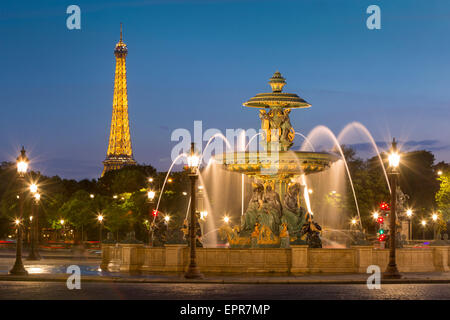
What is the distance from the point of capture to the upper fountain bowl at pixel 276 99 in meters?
37.7

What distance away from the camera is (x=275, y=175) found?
1452 inches

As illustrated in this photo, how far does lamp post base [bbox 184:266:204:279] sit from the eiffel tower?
478ft

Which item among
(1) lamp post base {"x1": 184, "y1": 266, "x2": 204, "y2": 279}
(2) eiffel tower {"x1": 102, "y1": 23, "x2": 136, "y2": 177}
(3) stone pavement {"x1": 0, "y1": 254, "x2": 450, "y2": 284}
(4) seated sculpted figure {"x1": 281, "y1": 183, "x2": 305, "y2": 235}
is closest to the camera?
(3) stone pavement {"x1": 0, "y1": 254, "x2": 450, "y2": 284}

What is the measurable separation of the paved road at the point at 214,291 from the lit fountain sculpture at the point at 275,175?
8953 mm

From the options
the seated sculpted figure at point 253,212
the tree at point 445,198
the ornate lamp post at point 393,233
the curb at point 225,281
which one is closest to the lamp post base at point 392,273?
the ornate lamp post at point 393,233

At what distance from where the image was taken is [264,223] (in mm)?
36250

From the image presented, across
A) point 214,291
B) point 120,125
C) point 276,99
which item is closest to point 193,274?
point 214,291

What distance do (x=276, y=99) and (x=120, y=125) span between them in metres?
143

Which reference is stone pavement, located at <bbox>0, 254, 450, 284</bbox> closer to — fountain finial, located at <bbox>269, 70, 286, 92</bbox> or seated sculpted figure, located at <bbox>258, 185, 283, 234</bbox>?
seated sculpted figure, located at <bbox>258, 185, 283, 234</bbox>

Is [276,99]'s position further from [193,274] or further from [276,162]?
[193,274]

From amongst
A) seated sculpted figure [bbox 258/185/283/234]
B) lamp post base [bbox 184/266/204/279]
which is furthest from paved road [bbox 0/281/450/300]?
seated sculpted figure [bbox 258/185/283/234]

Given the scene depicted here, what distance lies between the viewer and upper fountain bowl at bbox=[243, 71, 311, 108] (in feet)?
124

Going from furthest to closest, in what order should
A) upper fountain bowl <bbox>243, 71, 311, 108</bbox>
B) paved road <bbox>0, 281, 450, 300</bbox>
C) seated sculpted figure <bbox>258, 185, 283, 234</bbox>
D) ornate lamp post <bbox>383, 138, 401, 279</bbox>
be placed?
upper fountain bowl <bbox>243, 71, 311, 108</bbox> < seated sculpted figure <bbox>258, 185, 283, 234</bbox> < ornate lamp post <bbox>383, 138, 401, 279</bbox> < paved road <bbox>0, 281, 450, 300</bbox>
